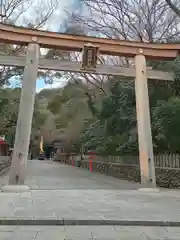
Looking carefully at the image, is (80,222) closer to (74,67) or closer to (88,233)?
(88,233)

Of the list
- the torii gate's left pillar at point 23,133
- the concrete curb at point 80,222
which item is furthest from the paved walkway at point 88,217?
the torii gate's left pillar at point 23,133

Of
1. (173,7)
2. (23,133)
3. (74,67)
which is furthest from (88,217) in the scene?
(173,7)

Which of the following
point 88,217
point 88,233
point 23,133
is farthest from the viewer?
point 23,133

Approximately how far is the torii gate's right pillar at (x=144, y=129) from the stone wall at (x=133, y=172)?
188cm

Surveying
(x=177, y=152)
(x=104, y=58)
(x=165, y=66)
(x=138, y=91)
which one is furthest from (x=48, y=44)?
(x=104, y=58)

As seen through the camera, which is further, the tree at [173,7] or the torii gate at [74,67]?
the tree at [173,7]

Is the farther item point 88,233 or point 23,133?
point 23,133

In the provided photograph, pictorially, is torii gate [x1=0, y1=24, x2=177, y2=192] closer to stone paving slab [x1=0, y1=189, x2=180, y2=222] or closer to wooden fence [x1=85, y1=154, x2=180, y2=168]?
wooden fence [x1=85, y1=154, x2=180, y2=168]

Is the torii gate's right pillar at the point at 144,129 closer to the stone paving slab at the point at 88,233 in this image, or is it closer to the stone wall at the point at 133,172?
the stone wall at the point at 133,172

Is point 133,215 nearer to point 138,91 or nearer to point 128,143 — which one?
point 138,91

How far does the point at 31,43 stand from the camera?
14641 millimetres

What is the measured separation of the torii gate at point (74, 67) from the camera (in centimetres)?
1382

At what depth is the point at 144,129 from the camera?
15.1m

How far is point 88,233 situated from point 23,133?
7.61 m
